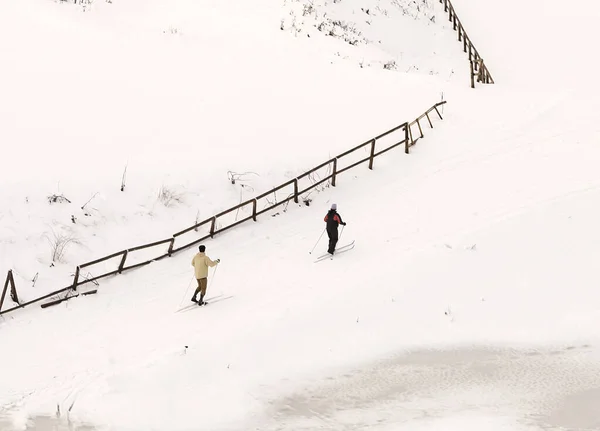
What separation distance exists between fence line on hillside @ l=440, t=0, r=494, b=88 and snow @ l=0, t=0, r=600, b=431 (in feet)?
2.69

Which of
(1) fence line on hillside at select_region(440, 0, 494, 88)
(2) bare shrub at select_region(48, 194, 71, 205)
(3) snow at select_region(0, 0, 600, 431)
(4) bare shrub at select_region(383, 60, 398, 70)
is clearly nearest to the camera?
(3) snow at select_region(0, 0, 600, 431)

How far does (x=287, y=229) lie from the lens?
17.8 metres

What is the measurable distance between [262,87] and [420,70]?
8.77 meters

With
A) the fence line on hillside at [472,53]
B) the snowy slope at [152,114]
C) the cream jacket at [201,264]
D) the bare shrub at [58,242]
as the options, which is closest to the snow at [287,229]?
the snowy slope at [152,114]

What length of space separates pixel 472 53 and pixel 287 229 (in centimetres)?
1642

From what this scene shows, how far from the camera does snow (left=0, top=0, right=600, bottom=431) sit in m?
11.5

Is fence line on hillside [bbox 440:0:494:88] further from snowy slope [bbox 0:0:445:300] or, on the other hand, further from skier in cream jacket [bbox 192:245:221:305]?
skier in cream jacket [bbox 192:245:221:305]

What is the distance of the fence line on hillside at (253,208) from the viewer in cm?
1471

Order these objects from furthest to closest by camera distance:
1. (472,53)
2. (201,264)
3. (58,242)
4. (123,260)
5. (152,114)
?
1. (472,53)
2. (152,114)
3. (58,242)
4. (123,260)
5. (201,264)

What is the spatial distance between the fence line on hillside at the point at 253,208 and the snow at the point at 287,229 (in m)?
0.31

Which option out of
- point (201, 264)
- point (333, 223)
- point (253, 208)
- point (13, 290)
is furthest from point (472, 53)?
point (13, 290)

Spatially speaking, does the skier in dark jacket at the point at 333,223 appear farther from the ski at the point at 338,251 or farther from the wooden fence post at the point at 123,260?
the wooden fence post at the point at 123,260

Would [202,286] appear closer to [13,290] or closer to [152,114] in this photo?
[13,290]

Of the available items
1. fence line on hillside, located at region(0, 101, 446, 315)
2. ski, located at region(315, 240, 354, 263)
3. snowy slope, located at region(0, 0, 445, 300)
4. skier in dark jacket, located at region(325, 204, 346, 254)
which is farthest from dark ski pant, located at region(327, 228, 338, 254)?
snowy slope, located at region(0, 0, 445, 300)
